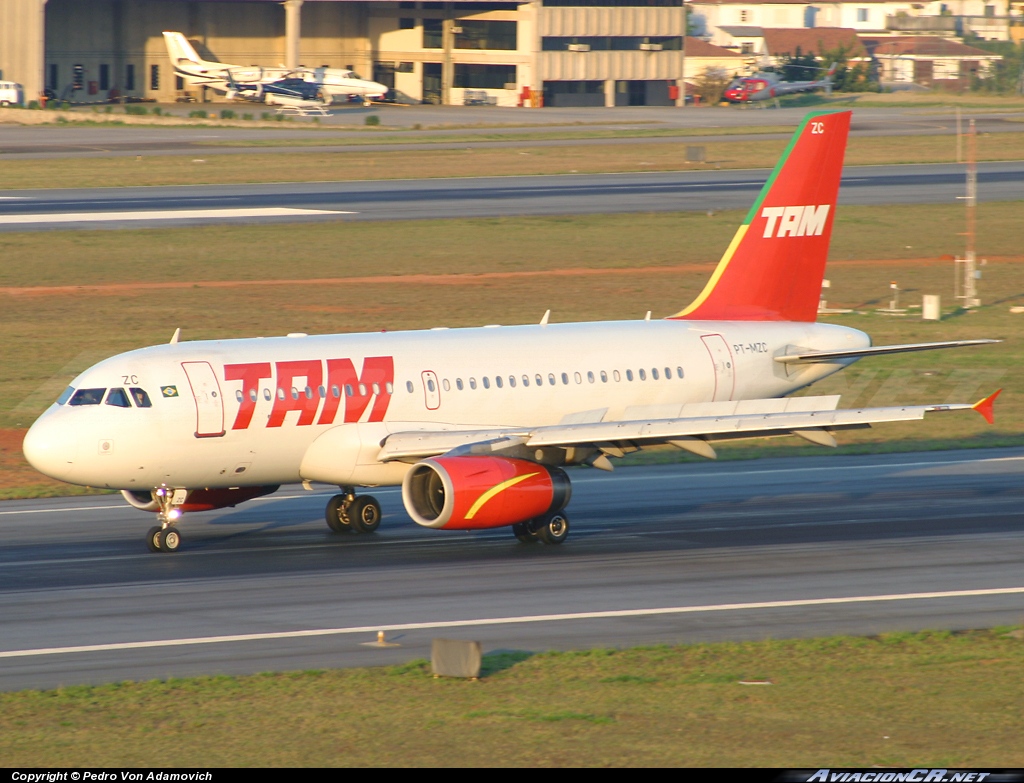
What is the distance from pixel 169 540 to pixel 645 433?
9.45 meters

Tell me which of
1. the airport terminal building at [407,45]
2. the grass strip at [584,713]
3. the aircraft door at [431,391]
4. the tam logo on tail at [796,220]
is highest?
the airport terminal building at [407,45]

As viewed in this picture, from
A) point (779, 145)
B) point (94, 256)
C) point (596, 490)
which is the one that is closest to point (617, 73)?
point (779, 145)

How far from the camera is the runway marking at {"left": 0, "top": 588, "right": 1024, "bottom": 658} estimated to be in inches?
912

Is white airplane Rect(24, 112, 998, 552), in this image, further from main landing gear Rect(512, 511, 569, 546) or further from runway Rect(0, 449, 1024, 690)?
runway Rect(0, 449, 1024, 690)

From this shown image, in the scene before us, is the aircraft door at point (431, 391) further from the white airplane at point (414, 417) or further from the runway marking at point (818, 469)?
the runway marking at point (818, 469)

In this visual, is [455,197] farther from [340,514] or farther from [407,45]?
[407,45]

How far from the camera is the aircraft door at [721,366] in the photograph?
3603 centimetres

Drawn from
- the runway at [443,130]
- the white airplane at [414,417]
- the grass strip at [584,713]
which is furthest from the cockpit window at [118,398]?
the runway at [443,130]

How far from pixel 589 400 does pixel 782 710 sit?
50.6ft

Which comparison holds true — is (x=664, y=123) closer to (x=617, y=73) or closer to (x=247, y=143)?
(x=617, y=73)

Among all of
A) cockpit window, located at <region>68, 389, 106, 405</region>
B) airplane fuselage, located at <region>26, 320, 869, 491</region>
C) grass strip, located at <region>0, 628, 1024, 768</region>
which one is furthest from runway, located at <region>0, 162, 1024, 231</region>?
grass strip, located at <region>0, 628, 1024, 768</region>

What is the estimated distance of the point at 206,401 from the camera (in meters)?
30.0

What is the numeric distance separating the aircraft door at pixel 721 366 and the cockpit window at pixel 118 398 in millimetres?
13487

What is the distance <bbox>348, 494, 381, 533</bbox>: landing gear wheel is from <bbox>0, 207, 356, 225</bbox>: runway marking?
4990cm
